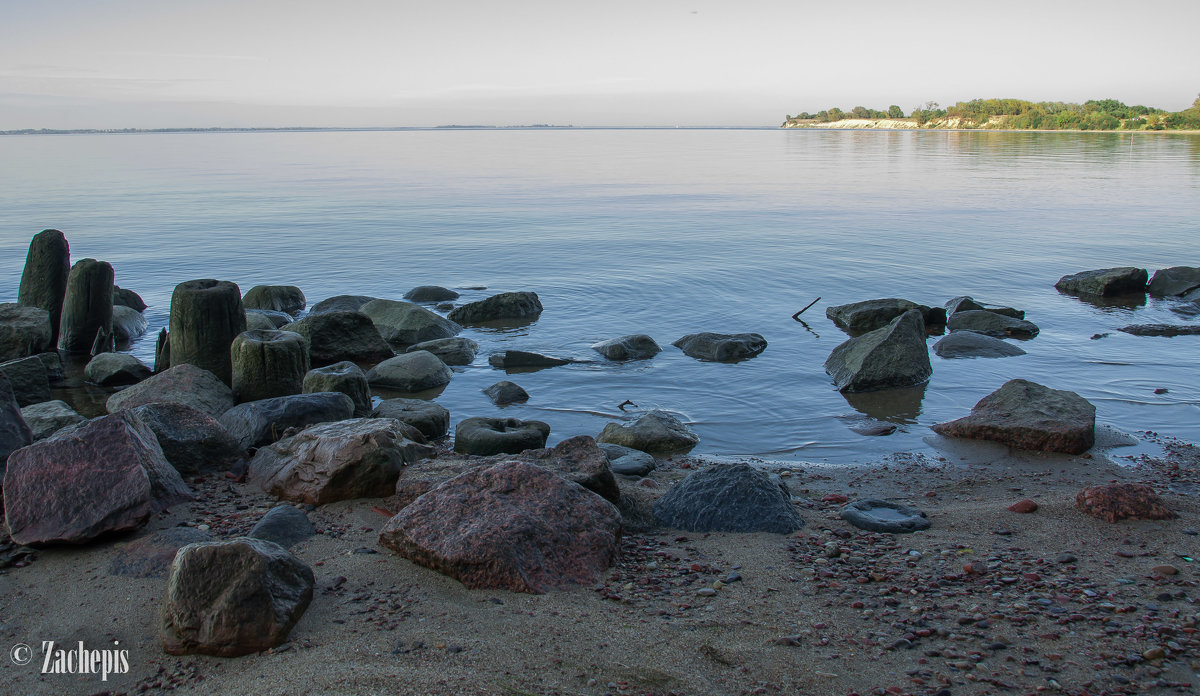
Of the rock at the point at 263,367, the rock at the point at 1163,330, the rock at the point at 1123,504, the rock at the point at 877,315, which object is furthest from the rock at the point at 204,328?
the rock at the point at 1163,330

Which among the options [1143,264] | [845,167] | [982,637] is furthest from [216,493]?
[845,167]

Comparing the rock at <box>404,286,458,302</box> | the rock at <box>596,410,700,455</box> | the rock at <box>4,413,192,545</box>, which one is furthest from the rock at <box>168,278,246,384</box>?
the rock at <box>404,286,458,302</box>

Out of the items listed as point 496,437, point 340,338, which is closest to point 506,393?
point 496,437

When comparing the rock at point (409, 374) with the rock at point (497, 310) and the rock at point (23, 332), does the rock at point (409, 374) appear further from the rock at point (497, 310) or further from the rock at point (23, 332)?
the rock at point (23, 332)

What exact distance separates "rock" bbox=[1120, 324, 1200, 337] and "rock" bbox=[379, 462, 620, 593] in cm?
1209

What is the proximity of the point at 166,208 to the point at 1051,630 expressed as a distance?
1429 inches

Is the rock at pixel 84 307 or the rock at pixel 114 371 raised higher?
the rock at pixel 84 307

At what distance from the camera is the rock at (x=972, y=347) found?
39.0ft

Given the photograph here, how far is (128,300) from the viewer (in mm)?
15617

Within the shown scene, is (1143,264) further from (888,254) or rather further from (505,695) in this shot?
(505,695)

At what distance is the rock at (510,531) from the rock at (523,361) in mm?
6289

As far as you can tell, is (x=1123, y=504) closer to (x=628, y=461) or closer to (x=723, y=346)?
(x=628, y=461)

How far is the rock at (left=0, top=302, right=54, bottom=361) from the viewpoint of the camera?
34.9ft

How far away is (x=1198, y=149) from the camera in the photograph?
69.6 metres
